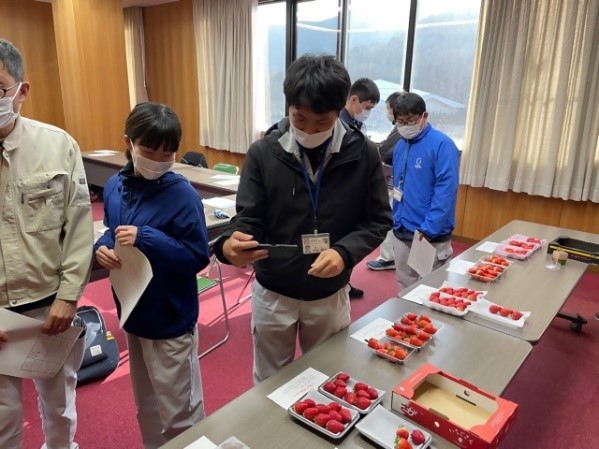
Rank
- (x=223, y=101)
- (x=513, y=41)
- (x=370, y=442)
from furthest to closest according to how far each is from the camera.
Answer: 1. (x=223, y=101)
2. (x=513, y=41)
3. (x=370, y=442)

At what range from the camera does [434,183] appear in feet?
7.64

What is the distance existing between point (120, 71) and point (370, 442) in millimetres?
6026

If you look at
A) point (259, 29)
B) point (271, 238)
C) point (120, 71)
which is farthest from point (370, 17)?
point (271, 238)

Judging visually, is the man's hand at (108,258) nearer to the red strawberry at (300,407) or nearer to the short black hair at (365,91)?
Result: the red strawberry at (300,407)

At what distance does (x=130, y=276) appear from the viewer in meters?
1.28

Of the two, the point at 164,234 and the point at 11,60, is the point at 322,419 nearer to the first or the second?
the point at 164,234

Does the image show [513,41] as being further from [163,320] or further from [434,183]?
[163,320]

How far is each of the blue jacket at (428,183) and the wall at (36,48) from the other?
6027 mm

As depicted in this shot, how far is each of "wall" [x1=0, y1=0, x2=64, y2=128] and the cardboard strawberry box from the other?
6.94 m

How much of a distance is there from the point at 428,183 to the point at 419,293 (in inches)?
32.4

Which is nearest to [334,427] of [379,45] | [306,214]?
[306,214]

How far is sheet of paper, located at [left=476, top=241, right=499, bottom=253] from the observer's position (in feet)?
7.50

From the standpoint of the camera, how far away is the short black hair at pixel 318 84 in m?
Result: 1.11

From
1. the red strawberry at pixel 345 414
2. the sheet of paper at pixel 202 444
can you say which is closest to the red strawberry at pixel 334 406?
the red strawberry at pixel 345 414
